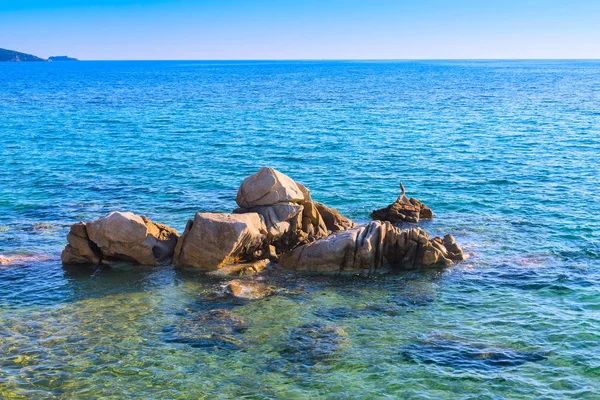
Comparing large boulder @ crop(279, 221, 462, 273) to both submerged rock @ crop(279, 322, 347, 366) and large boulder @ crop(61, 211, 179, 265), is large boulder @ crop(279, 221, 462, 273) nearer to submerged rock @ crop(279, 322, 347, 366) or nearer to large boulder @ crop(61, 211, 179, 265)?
submerged rock @ crop(279, 322, 347, 366)

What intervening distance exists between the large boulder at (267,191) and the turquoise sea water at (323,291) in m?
4.94

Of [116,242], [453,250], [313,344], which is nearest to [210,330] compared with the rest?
[313,344]

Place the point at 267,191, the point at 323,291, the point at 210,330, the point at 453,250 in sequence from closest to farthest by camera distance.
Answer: the point at 210,330
the point at 323,291
the point at 453,250
the point at 267,191

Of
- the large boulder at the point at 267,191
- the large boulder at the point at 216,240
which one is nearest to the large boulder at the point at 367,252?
the large boulder at the point at 216,240

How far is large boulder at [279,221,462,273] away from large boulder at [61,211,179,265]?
6.31 meters

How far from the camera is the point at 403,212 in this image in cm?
3772

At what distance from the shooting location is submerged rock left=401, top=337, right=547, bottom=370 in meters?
21.7

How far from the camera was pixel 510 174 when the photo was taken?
50.6m

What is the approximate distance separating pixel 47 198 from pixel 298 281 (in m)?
22.8

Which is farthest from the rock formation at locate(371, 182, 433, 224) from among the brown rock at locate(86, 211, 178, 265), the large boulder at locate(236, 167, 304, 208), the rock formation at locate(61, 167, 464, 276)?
the brown rock at locate(86, 211, 178, 265)

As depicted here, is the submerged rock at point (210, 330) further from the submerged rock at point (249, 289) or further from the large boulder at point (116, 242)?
the large boulder at point (116, 242)

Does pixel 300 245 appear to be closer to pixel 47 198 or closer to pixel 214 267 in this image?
pixel 214 267

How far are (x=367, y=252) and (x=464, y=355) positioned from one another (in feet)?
28.2

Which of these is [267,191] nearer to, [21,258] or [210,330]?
[210,330]
